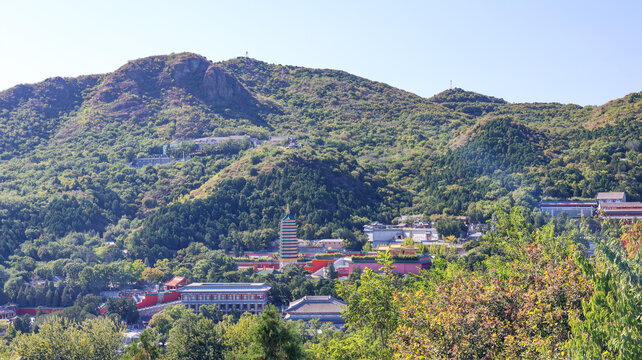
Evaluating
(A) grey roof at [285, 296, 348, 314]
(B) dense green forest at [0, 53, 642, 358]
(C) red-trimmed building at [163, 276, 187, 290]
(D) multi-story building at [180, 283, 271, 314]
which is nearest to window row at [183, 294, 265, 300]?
(D) multi-story building at [180, 283, 271, 314]

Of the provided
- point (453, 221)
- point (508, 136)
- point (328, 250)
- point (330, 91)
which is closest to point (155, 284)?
point (328, 250)

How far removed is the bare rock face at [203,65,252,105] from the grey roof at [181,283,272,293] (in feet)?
240

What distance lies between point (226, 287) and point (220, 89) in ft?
253

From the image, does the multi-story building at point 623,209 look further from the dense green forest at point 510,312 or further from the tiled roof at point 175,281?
the dense green forest at point 510,312

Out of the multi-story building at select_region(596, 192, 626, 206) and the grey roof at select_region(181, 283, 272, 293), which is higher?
the multi-story building at select_region(596, 192, 626, 206)

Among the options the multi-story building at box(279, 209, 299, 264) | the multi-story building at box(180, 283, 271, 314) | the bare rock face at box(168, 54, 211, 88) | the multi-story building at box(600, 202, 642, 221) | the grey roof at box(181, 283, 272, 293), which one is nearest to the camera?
the multi-story building at box(180, 283, 271, 314)

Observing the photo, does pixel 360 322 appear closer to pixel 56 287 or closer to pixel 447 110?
pixel 56 287

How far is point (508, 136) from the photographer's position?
9819 cm

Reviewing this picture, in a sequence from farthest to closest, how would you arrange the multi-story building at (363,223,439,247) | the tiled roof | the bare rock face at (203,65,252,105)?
the bare rock face at (203,65,252,105) → the multi-story building at (363,223,439,247) → the tiled roof

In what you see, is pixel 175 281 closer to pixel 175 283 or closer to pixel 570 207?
pixel 175 283

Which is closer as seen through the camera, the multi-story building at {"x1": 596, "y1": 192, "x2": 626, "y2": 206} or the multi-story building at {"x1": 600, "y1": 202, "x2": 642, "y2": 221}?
the multi-story building at {"x1": 600, "y1": 202, "x2": 642, "y2": 221}

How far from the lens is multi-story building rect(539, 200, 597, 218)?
250 ft

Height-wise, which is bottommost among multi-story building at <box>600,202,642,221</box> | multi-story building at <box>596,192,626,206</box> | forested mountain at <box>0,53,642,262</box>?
multi-story building at <box>600,202,642,221</box>

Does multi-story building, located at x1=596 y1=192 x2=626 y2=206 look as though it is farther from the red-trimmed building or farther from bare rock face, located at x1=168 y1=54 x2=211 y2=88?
bare rock face, located at x1=168 y1=54 x2=211 y2=88
